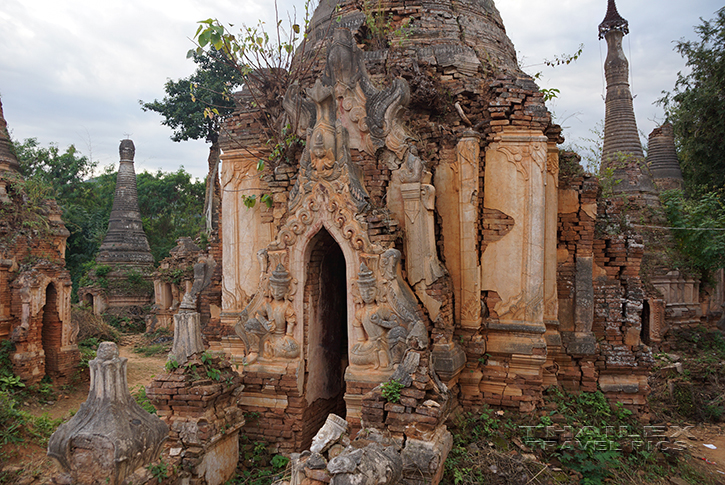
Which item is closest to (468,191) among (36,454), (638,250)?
(638,250)

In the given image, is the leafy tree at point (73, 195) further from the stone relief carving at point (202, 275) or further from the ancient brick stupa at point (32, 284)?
the stone relief carving at point (202, 275)

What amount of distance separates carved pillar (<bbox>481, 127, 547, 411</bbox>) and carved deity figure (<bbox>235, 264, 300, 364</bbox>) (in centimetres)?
291

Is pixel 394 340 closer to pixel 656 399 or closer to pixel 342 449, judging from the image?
pixel 342 449

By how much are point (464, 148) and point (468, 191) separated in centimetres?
65

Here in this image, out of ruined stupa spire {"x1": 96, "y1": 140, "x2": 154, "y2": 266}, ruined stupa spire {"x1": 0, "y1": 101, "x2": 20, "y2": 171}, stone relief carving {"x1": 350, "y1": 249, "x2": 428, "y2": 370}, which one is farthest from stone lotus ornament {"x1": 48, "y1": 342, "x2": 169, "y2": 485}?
ruined stupa spire {"x1": 96, "y1": 140, "x2": 154, "y2": 266}

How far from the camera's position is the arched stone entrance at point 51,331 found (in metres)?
13.4

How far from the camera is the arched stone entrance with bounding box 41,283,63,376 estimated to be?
13.4 m

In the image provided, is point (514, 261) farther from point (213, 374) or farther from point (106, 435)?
point (106, 435)

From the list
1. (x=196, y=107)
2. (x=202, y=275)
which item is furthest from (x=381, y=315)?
(x=196, y=107)

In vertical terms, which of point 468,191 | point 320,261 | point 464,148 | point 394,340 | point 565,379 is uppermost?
point 464,148

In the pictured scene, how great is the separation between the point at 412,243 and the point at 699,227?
36.5 ft

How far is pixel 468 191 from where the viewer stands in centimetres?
748

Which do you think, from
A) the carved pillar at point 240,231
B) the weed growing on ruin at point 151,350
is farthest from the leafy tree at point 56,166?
the carved pillar at point 240,231

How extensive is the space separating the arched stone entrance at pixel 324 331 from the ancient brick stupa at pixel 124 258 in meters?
18.4
